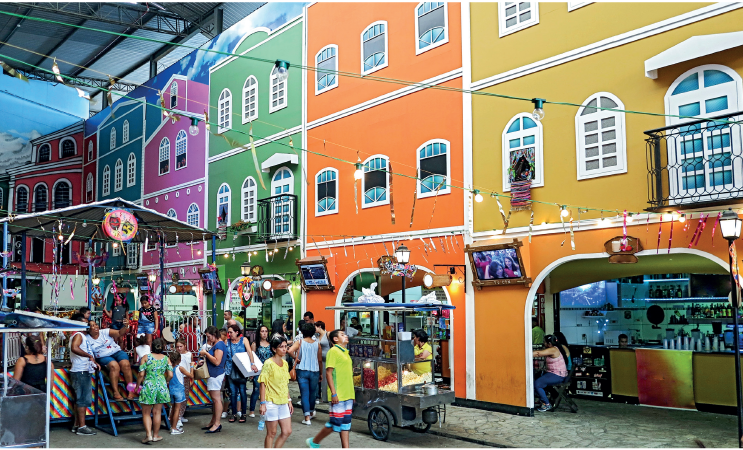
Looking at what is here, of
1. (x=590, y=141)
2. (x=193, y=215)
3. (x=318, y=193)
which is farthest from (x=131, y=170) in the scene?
(x=590, y=141)

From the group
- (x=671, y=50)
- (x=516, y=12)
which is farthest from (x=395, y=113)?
(x=671, y=50)

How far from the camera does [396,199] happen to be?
15.2m

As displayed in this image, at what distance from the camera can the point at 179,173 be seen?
78.0ft

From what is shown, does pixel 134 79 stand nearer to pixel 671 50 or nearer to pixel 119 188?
pixel 119 188

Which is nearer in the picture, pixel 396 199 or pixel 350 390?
pixel 350 390

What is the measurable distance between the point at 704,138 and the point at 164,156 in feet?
65.2

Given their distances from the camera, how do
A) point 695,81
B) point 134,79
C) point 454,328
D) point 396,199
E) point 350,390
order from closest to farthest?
point 350,390 → point 695,81 → point 454,328 → point 396,199 → point 134,79

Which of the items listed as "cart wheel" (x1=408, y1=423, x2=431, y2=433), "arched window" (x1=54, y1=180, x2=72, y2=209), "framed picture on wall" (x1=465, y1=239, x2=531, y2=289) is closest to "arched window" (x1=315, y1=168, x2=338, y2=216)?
"framed picture on wall" (x1=465, y1=239, x2=531, y2=289)

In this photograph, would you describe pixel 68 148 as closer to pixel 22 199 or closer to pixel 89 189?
pixel 89 189

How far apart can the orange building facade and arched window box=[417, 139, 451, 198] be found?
0.02 meters

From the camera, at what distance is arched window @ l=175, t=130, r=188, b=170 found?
77.3 feet

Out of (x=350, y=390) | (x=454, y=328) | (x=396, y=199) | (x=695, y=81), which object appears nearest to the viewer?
(x=350, y=390)

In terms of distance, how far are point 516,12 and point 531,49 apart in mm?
928

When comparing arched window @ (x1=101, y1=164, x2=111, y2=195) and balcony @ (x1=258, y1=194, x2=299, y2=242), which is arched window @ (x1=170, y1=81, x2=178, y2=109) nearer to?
arched window @ (x1=101, y1=164, x2=111, y2=195)
